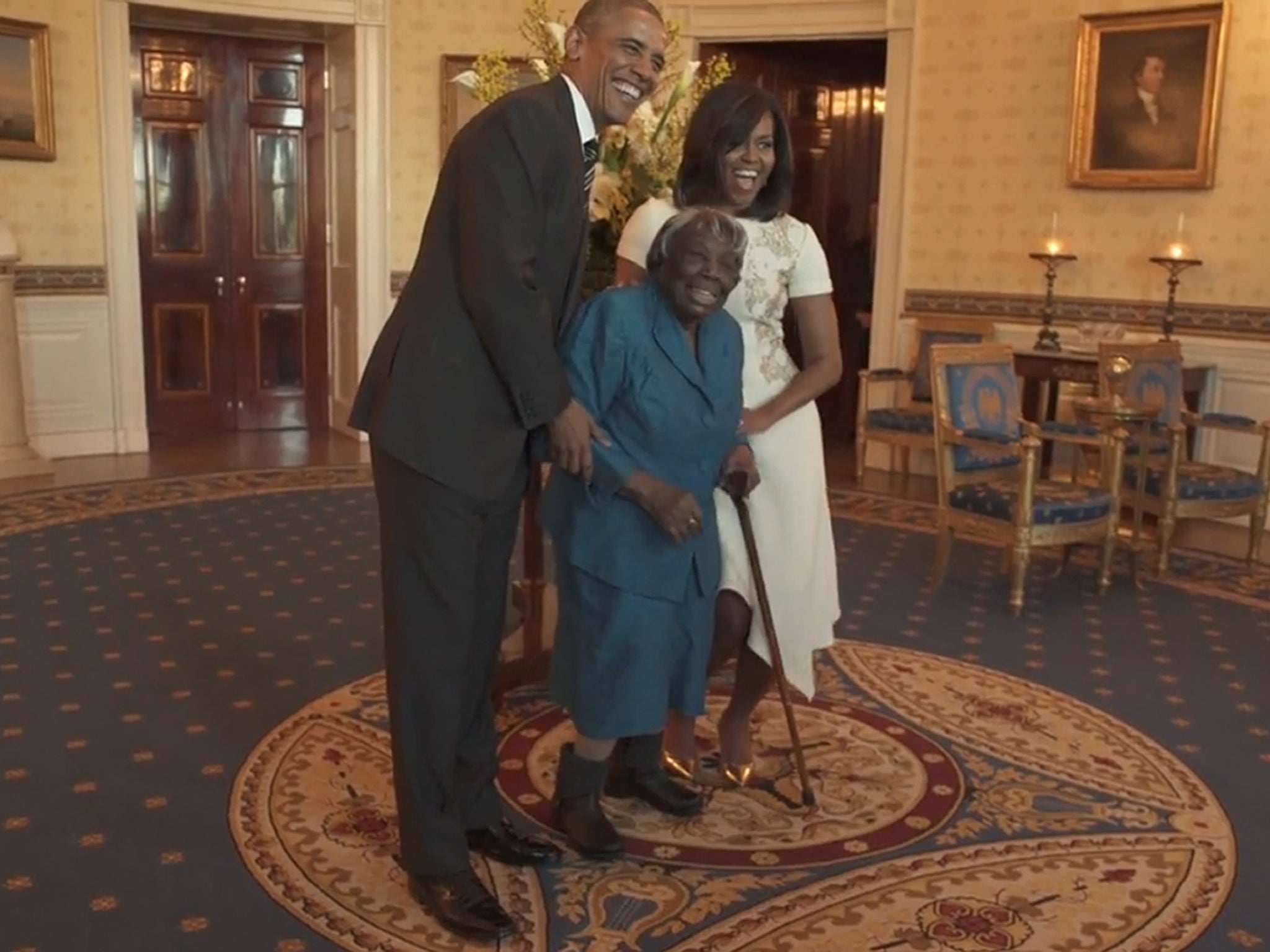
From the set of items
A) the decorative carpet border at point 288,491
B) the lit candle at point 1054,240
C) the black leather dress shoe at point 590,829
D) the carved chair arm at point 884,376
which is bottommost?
the decorative carpet border at point 288,491

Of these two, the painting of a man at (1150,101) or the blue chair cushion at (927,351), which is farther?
the blue chair cushion at (927,351)

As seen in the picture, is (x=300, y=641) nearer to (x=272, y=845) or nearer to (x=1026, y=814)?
(x=272, y=845)

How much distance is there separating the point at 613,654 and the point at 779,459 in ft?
1.88

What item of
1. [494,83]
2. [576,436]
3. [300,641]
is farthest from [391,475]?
[300,641]

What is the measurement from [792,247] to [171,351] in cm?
629

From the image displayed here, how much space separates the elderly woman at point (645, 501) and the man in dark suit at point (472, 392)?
110 mm

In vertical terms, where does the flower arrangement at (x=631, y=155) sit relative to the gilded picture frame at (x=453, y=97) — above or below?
below

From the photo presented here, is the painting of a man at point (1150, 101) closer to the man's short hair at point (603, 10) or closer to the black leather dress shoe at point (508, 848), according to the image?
the man's short hair at point (603, 10)

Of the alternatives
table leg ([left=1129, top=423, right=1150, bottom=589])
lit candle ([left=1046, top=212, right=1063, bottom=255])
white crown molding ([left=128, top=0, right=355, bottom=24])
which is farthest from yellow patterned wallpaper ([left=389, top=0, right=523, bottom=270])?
table leg ([left=1129, top=423, right=1150, bottom=589])

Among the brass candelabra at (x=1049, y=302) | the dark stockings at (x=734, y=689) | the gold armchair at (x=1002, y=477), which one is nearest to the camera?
the dark stockings at (x=734, y=689)

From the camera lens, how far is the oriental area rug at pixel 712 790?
96.3 inches

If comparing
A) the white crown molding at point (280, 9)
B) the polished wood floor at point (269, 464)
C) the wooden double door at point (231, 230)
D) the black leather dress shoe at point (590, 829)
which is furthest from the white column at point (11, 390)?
the black leather dress shoe at point (590, 829)

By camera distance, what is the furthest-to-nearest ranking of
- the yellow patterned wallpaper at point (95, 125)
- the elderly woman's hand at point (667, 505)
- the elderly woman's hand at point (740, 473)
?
the yellow patterned wallpaper at point (95, 125)
the elderly woman's hand at point (740, 473)
the elderly woman's hand at point (667, 505)

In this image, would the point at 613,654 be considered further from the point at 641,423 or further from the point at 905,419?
the point at 905,419
